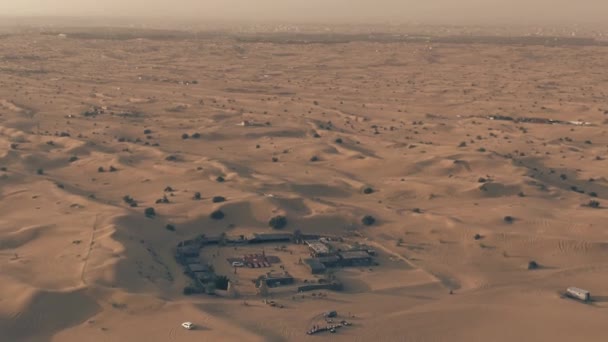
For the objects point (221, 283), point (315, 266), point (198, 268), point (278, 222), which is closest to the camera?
point (221, 283)

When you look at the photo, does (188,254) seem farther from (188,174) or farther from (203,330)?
(188,174)

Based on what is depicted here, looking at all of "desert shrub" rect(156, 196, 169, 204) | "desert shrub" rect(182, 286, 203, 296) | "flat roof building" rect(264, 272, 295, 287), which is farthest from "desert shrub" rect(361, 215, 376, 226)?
"desert shrub" rect(182, 286, 203, 296)

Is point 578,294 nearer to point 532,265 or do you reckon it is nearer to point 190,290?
point 532,265

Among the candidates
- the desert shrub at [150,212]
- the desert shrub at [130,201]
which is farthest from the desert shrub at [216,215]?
the desert shrub at [130,201]

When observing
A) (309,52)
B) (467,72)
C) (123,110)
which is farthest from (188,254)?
(309,52)

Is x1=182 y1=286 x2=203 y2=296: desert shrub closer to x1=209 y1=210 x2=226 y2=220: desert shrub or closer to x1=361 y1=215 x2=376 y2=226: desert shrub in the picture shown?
x1=209 y1=210 x2=226 y2=220: desert shrub

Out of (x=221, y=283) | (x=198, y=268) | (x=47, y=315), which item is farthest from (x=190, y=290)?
(x=47, y=315)
